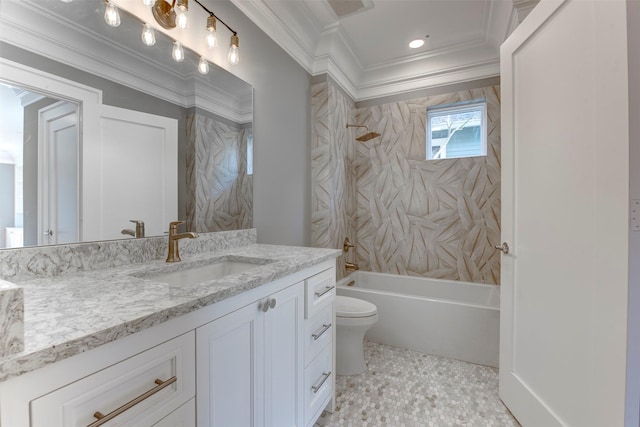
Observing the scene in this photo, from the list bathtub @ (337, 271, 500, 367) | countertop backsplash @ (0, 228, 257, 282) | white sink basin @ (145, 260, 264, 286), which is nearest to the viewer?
countertop backsplash @ (0, 228, 257, 282)

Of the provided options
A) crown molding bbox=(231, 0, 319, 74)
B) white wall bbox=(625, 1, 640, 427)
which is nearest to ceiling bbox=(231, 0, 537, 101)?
crown molding bbox=(231, 0, 319, 74)

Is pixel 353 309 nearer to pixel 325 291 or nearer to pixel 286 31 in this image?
pixel 325 291

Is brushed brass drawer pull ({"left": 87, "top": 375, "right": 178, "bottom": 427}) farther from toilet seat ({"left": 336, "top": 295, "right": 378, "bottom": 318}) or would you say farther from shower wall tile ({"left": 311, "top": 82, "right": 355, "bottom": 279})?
shower wall tile ({"left": 311, "top": 82, "right": 355, "bottom": 279})

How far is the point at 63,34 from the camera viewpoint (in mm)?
957

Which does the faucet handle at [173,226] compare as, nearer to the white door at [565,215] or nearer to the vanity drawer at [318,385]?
the vanity drawer at [318,385]

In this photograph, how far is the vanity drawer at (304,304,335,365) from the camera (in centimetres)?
126

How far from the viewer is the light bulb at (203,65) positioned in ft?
4.75

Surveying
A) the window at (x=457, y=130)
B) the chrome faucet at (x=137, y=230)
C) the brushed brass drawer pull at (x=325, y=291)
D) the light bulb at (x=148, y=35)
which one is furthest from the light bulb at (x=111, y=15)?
the window at (x=457, y=130)

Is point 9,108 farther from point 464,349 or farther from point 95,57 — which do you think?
point 464,349

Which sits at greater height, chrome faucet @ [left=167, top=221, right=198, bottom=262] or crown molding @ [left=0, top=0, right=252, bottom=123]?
crown molding @ [left=0, top=0, right=252, bottom=123]

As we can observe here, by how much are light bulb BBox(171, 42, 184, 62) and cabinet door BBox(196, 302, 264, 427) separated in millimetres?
1202

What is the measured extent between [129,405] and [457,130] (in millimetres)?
3133

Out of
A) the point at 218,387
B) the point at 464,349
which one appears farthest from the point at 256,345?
the point at 464,349

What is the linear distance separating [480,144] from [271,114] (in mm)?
2066
